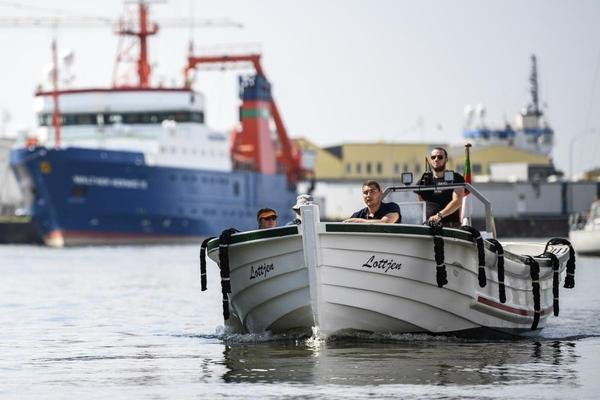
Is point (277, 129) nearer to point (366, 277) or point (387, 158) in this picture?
point (387, 158)

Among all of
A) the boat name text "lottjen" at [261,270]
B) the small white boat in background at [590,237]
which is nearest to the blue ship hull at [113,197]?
the small white boat in background at [590,237]

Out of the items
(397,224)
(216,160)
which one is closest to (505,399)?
(397,224)

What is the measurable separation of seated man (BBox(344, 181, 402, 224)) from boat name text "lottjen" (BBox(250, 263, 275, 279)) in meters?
1.07

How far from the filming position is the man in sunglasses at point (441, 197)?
20.2m

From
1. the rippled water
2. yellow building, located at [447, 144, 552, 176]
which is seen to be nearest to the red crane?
yellow building, located at [447, 144, 552, 176]

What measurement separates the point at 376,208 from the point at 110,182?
247 feet

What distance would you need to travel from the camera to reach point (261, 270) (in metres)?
19.8

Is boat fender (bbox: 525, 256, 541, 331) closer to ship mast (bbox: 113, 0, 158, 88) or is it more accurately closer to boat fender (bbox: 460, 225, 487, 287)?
boat fender (bbox: 460, 225, 487, 287)

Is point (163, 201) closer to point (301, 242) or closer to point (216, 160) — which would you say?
point (216, 160)

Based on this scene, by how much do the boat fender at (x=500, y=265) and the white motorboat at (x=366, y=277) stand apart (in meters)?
0.01

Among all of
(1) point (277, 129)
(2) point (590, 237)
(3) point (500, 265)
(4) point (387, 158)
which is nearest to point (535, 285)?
(3) point (500, 265)

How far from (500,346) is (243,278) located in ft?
10.7

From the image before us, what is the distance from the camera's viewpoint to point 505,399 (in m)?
14.9

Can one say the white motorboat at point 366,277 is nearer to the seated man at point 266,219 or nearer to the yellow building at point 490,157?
the seated man at point 266,219
